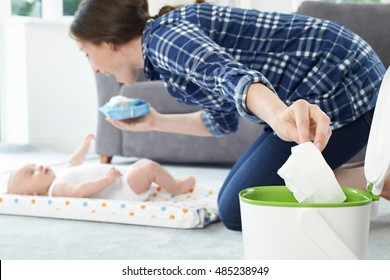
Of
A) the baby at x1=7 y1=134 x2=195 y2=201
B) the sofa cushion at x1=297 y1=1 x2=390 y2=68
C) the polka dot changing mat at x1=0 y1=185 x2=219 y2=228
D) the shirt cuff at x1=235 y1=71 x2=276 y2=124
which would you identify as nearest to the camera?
the shirt cuff at x1=235 y1=71 x2=276 y2=124

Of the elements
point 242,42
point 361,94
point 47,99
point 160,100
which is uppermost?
point 242,42

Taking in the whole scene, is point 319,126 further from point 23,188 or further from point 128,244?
point 23,188

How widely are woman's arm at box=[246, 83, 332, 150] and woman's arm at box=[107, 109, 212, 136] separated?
0.90 metres

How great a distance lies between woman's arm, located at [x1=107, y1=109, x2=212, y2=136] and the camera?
194 centimetres

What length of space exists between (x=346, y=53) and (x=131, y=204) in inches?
27.6

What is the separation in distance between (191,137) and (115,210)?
4.57 ft

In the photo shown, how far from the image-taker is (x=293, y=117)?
954mm

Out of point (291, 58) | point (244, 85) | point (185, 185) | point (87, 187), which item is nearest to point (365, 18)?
point (185, 185)

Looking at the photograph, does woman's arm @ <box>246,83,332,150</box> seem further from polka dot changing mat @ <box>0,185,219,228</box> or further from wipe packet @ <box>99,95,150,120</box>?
wipe packet @ <box>99,95,150,120</box>

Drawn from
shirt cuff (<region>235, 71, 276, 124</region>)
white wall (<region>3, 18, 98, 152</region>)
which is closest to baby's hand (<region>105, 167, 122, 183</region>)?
shirt cuff (<region>235, 71, 276, 124</region>)

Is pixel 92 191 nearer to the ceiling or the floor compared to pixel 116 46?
nearer to the floor

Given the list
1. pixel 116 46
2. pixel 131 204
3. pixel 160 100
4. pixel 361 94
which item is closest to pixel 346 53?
pixel 361 94

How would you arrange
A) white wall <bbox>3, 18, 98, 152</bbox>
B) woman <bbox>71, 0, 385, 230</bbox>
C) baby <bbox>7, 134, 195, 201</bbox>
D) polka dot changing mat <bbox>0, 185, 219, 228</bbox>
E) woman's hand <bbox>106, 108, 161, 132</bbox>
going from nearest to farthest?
woman <bbox>71, 0, 385, 230</bbox>, polka dot changing mat <bbox>0, 185, 219, 228</bbox>, woman's hand <bbox>106, 108, 161, 132</bbox>, baby <bbox>7, 134, 195, 201</bbox>, white wall <bbox>3, 18, 98, 152</bbox>

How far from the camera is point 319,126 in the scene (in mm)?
927
